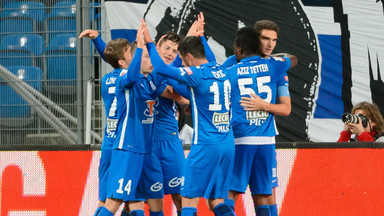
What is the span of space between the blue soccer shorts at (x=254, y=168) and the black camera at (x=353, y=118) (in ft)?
4.54

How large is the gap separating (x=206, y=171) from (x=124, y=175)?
0.70 metres

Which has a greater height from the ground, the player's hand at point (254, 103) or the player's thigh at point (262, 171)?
the player's hand at point (254, 103)

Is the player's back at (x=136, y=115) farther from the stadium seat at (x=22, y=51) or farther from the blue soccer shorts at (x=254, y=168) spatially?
the stadium seat at (x=22, y=51)

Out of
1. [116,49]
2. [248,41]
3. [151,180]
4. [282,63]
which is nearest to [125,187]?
[151,180]

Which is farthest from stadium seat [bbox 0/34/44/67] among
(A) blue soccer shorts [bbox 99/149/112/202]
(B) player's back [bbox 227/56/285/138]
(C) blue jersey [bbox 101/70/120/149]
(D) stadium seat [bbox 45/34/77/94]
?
(B) player's back [bbox 227/56/285/138]

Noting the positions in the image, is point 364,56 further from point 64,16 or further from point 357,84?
point 64,16

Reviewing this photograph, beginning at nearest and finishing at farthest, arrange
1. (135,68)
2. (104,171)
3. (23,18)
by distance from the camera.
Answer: (135,68)
(104,171)
(23,18)

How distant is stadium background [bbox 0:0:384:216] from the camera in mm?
7035

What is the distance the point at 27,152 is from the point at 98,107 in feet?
4.01

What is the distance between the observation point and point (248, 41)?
18.8 ft

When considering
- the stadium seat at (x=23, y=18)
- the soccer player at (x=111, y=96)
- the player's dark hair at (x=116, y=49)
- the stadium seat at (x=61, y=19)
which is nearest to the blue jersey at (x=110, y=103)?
the soccer player at (x=111, y=96)

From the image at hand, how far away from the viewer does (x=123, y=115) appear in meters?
5.64

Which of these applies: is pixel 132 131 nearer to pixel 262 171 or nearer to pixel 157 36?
pixel 262 171

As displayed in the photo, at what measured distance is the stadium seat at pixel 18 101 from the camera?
8.18 m
